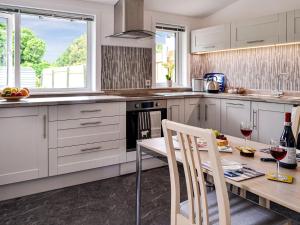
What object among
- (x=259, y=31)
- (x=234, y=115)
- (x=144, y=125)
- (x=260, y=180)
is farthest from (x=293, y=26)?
(x=260, y=180)

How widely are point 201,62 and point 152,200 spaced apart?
2.78m

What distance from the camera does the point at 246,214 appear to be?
1.45m

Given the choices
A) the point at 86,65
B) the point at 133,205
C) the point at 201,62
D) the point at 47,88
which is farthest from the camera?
the point at 201,62

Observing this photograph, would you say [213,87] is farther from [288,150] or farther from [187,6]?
[288,150]

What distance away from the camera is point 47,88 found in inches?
140

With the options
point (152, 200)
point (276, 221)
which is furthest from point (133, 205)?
point (276, 221)

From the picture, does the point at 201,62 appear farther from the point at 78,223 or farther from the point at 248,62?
the point at 78,223

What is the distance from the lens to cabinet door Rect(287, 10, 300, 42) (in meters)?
3.22

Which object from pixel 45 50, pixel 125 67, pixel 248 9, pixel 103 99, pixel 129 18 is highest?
pixel 248 9

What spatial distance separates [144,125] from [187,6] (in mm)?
1907

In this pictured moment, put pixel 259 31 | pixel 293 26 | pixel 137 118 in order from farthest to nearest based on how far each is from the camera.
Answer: pixel 259 31, pixel 137 118, pixel 293 26

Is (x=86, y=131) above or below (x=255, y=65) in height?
below

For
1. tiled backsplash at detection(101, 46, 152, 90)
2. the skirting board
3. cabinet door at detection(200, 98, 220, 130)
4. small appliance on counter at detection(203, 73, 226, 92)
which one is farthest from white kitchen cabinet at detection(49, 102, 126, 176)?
small appliance on counter at detection(203, 73, 226, 92)

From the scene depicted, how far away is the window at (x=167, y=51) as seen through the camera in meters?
4.45
